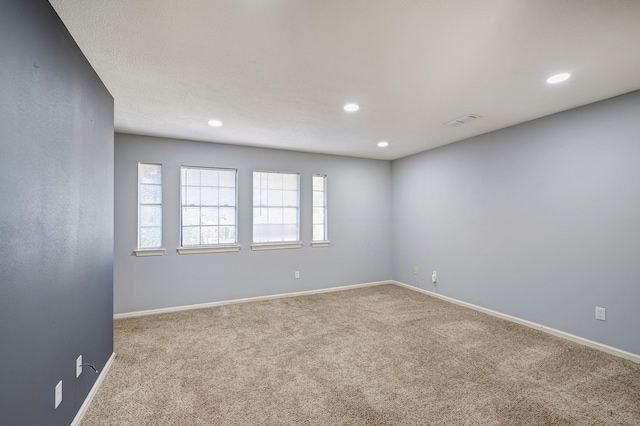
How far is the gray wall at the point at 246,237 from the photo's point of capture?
4.06m

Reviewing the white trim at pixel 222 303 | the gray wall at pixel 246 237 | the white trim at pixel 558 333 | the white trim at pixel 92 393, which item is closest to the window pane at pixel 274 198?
the gray wall at pixel 246 237

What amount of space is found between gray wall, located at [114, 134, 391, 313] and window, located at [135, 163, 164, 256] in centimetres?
9

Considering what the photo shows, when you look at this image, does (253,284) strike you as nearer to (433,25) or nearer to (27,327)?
(27,327)

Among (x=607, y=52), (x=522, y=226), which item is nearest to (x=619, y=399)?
(x=522, y=226)

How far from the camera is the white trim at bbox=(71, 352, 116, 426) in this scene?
1.94 m

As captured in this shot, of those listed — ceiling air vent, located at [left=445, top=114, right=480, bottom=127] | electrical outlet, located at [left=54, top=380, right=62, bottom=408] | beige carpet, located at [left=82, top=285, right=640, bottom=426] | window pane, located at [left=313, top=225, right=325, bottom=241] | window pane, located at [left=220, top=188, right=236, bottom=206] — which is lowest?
beige carpet, located at [left=82, top=285, right=640, bottom=426]

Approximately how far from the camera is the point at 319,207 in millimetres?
5453

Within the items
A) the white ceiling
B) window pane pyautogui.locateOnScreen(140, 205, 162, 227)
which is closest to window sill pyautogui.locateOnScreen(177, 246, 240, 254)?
window pane pyautogui.locateOnScreen(140, 205, 162, 227)

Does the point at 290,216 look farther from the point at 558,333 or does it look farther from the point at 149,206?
the point at 558,333

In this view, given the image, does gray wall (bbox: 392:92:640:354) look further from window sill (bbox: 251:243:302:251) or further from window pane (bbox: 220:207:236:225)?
→ window pane (bbox: 220:207:236:225)

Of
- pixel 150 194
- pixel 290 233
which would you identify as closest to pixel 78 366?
pixel 150 194

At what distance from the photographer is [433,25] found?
175 cm

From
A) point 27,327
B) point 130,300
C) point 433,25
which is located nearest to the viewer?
point 27,327

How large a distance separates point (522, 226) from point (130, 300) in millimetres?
5238
